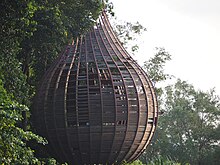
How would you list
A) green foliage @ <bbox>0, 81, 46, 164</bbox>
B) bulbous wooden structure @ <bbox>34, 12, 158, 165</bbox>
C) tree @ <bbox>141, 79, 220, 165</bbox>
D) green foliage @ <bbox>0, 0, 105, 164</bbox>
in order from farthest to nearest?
tree @ <bbox>141, 79, 220, 165</bbox>, bulbous wooden structure @ <bbox>34, 12, 158, 165</bbox>, green foliage @ <bbox>0, 0, 105, 164</bbox>, green foliage @ <bbox>0, 81, 46, 164</bbox>

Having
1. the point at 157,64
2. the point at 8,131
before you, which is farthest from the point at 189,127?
the point at 8,131

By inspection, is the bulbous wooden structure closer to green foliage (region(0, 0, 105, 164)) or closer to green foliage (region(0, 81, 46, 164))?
green foliage (region(0, 0, 105, 164))

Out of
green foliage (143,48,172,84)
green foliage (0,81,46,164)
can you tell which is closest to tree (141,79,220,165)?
green foliage (143,48,172,84)

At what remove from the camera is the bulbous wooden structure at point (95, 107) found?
725 centimetres

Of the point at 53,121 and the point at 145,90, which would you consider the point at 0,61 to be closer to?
the point at 53,121

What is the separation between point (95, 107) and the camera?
723 centimetres

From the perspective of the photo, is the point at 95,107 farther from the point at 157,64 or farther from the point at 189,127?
the point at 189,127

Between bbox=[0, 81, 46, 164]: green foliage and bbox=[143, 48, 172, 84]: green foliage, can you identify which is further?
bbox=[143, 48, 172, 84]: green foliage

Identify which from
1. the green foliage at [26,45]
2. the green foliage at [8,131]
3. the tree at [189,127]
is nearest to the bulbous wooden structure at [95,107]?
the green foliage at [26,45]

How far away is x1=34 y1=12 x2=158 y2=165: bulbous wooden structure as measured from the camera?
23.8ft

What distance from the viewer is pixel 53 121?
7441mm

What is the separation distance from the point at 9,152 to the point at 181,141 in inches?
731

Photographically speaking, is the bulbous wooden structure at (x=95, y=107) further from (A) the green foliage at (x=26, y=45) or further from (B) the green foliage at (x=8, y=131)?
(B) the green foliage at (x=8, y=131)

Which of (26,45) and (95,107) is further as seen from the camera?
(26,45)
